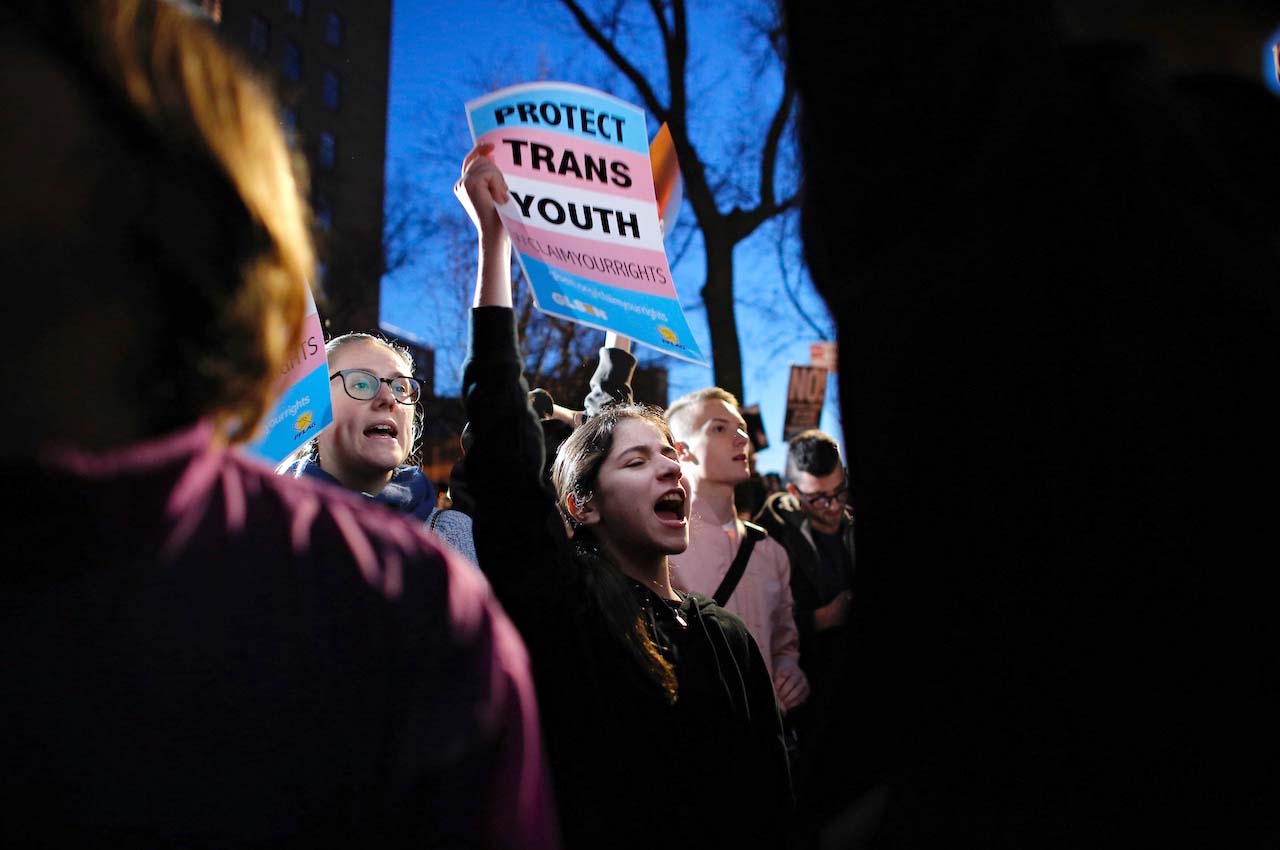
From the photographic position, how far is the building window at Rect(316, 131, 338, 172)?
40.1 meters

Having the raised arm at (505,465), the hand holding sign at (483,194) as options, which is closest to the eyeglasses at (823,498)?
the hand holding sign at (483,194)

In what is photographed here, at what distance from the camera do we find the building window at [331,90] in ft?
134

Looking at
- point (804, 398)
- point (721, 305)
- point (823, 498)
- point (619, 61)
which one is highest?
point (619, 61)

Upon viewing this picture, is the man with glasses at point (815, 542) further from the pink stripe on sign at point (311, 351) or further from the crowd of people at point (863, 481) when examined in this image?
the crowd of people at point (863, 481)

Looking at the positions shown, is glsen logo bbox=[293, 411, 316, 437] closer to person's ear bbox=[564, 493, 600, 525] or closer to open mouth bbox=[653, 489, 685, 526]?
person's ear bbox=[564, 493, 600, 525]

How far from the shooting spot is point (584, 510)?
2.73 meters

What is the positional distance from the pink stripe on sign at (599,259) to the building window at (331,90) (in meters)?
41.8

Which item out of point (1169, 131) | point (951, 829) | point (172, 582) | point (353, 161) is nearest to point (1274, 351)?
point (1169, 131)

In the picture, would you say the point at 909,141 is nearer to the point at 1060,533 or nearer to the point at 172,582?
the point at 1060,533

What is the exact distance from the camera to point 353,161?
136 ft

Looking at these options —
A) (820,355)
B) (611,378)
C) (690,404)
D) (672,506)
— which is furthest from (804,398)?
(672,506)

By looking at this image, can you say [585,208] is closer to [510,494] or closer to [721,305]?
[510,494]

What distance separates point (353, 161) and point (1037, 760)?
44.3 metres

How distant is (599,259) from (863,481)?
9.07 ft
